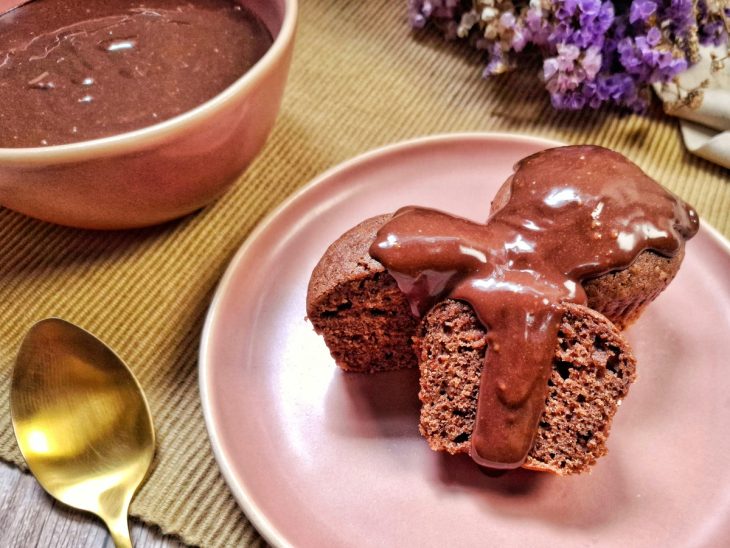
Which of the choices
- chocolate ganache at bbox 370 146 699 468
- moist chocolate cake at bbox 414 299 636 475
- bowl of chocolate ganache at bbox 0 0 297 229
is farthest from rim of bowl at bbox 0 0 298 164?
moist chocolate cake at bbox 414 299 636 475

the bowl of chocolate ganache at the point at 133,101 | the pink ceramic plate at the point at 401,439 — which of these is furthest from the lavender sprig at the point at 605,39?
the bowl of chocolate ganache at the point at 133,101

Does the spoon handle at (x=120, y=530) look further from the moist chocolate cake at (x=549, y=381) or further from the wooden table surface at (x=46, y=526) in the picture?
the moist chocolate cake at (x=549, y=381)

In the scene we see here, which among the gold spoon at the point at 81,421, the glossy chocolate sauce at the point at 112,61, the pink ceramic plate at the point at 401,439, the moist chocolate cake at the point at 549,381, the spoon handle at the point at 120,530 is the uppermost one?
the glossy chocolate sauce at the point at 112,61

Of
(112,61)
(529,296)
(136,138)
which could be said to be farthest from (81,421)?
(529,296)

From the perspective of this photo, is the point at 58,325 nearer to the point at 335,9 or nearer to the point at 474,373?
the point at 474,373

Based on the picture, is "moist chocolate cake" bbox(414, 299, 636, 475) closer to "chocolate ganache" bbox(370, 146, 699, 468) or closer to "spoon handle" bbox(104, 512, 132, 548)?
"chocolate ganache" bbox(370, 146, 699, 468)

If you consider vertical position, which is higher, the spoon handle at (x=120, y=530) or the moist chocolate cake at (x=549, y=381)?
the moist chocolate cake at (x=549, y=381)
